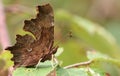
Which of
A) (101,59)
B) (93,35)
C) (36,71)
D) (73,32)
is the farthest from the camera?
(73,32)

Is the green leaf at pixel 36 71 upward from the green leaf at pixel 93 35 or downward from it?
upward

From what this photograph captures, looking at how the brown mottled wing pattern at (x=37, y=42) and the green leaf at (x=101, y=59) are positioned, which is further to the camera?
the green leaf at (x=101, y=59)

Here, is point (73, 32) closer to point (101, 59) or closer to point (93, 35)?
point (93, 35)

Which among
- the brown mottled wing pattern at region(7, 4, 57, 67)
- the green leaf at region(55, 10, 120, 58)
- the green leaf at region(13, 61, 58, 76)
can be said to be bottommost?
the green leaf at region(55, 10, 120, 58)

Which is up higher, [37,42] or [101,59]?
[37,42]

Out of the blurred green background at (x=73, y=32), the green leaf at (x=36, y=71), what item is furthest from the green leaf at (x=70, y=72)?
the blurred green background at (x=73, y=32)

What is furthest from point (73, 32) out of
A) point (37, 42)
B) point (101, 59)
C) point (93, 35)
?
point (37, 42)

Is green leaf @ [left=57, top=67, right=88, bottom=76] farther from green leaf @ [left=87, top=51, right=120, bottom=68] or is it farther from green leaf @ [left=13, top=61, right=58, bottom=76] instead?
green leaf @ [left=87, top=51, right=120, bottom=68]

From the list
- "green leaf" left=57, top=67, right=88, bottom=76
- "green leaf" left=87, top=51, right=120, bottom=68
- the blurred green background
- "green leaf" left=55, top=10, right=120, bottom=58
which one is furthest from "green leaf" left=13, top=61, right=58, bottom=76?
"green leaf" left=55, top=10, right=120, bottom=58

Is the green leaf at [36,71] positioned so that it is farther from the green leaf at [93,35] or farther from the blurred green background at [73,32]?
the green leaf at [93,35]

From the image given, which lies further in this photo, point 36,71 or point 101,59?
point 101,59
